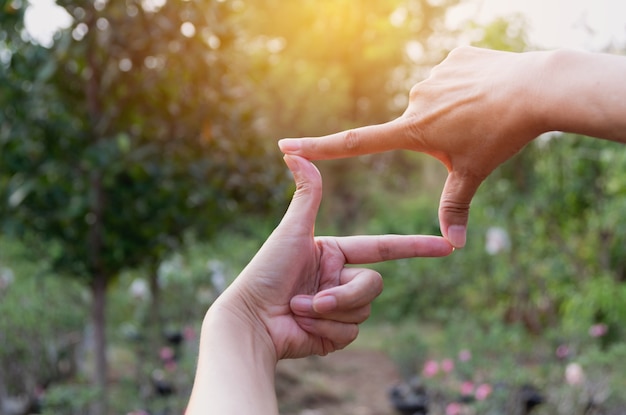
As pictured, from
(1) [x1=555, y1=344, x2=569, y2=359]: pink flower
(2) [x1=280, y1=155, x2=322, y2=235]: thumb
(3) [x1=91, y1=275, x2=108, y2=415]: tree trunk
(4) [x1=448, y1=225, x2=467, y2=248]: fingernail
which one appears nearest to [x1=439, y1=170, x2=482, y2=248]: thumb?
(4) [x1=448, y1=225, x2=467, y2=248]: fingernail

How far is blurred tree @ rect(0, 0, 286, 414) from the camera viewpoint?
269cm

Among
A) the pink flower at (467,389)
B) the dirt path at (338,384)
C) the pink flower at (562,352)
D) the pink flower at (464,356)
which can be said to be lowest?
the dirt path at (338,384)

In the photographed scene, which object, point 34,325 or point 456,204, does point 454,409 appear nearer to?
point 34,325

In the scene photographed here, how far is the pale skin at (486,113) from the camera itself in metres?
0.98

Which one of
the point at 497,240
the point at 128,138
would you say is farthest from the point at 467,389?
the point at 128,138

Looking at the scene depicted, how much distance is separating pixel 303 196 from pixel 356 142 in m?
0.13

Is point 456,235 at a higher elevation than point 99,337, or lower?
higher

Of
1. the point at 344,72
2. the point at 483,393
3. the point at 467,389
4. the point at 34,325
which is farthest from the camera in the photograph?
the point at 344,72

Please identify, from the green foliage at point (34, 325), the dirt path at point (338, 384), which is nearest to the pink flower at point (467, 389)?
the dirt path at point (338, 384)

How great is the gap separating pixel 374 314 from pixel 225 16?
588 centimetres

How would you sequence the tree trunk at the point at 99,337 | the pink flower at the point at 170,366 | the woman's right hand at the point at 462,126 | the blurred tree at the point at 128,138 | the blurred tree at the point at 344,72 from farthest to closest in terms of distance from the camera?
the blurred tree at the point at 344,72 → the pink flower at the point at 170,366 → the tree trunk at the point at 99,337 → the blurred tree at the point at 128,138 → the woman's right hand at the point at 462,126

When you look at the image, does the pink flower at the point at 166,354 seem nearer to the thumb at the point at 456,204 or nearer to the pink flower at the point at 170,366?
the pink flower at the point at 170,366

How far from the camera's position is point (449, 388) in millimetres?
4070

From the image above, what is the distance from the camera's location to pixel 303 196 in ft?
4.01
